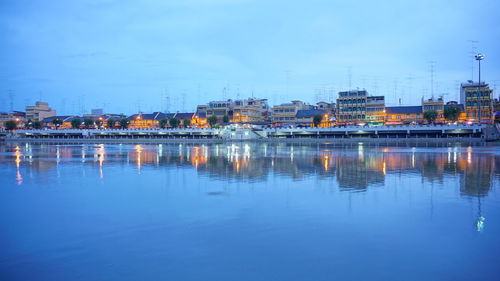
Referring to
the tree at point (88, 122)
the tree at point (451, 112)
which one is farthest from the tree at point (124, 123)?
the tree at point (451, 112)

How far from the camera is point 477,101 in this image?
92.3m

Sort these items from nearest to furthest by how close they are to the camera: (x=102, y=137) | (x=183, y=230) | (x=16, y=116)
Answer: 1. (x=183, y=230)
2. (x=102, y=137)
3. (x=16, y=116)

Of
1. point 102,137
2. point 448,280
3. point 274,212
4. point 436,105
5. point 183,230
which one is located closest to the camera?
point 448,280

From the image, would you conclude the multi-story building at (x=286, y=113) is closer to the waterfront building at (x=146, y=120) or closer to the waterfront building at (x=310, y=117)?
the waterfront building at (x=310, y=117)

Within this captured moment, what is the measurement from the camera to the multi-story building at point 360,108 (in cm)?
9925

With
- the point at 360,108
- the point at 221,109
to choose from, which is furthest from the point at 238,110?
the point at 360,108

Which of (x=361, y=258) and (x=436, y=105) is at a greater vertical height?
(x=436, y=105)

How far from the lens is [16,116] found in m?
153

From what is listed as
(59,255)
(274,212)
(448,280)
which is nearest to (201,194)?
(274,212)

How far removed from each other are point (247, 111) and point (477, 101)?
62.4m

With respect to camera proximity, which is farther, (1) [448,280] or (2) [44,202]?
(2) [44,202]

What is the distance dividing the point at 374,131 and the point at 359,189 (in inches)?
2792

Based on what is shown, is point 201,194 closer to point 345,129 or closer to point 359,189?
point 359,189

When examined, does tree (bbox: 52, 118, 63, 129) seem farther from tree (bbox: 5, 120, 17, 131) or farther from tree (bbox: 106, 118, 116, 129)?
tree (bbox: 106, 118, 116, 129)
